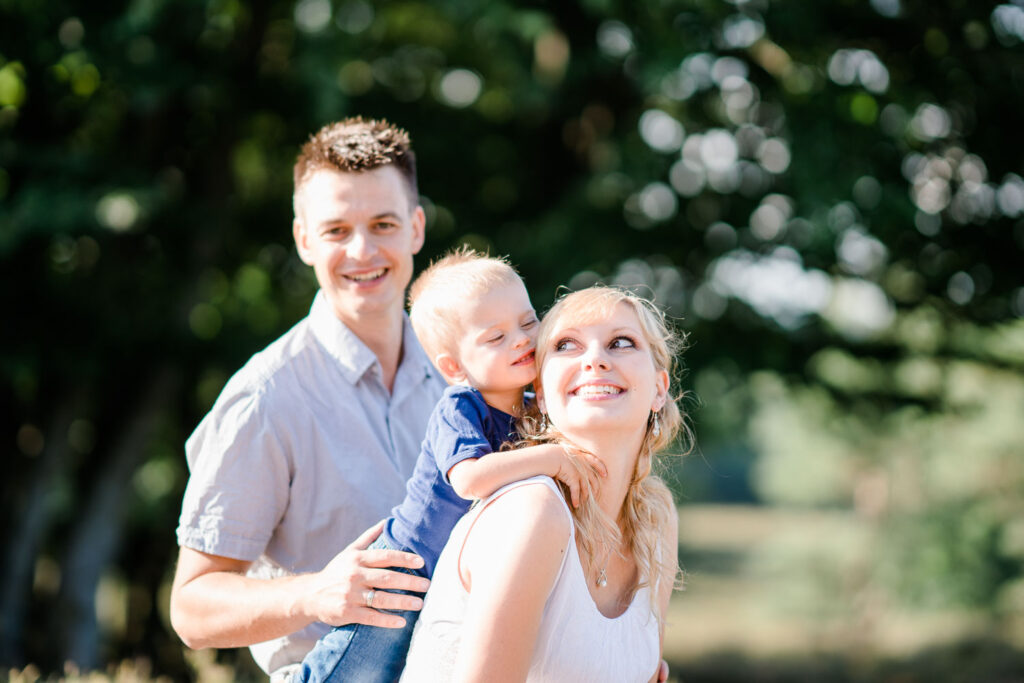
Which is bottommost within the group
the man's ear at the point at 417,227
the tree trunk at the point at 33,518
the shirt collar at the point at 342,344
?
the tree trunk at the point at 33,518

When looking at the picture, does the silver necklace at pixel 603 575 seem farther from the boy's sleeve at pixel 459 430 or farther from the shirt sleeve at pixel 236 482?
the shirt sleeve at pixel 236 482

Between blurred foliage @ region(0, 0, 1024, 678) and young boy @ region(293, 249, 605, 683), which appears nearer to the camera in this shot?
young boy @ region(293, 249, 605, 683)

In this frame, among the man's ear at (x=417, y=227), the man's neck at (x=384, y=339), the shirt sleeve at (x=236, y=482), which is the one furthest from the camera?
the man's ear at (x=417, y=227)

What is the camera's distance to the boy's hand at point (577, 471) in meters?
2.29

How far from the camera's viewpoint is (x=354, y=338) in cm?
316

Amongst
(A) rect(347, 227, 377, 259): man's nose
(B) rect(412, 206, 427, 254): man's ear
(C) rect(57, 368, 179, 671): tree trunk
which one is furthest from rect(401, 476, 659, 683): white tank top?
(C) rect(57, 368, 179, 671): tree trunk

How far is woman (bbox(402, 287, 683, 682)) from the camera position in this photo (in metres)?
2.10

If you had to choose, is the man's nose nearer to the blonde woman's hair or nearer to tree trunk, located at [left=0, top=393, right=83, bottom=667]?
the blonde woman's hair

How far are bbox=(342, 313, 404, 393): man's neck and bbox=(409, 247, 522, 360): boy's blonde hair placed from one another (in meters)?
0.55

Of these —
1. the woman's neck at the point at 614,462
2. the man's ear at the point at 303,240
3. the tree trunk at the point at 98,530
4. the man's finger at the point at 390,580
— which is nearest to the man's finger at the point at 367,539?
the man's finger at the point at 390,580

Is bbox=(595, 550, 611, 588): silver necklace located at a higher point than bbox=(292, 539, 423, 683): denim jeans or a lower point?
higher

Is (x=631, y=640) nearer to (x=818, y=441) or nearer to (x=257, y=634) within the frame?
(x=257, y=634)

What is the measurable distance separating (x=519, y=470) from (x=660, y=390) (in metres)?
0.53

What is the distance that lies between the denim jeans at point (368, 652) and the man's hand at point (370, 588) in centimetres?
5
